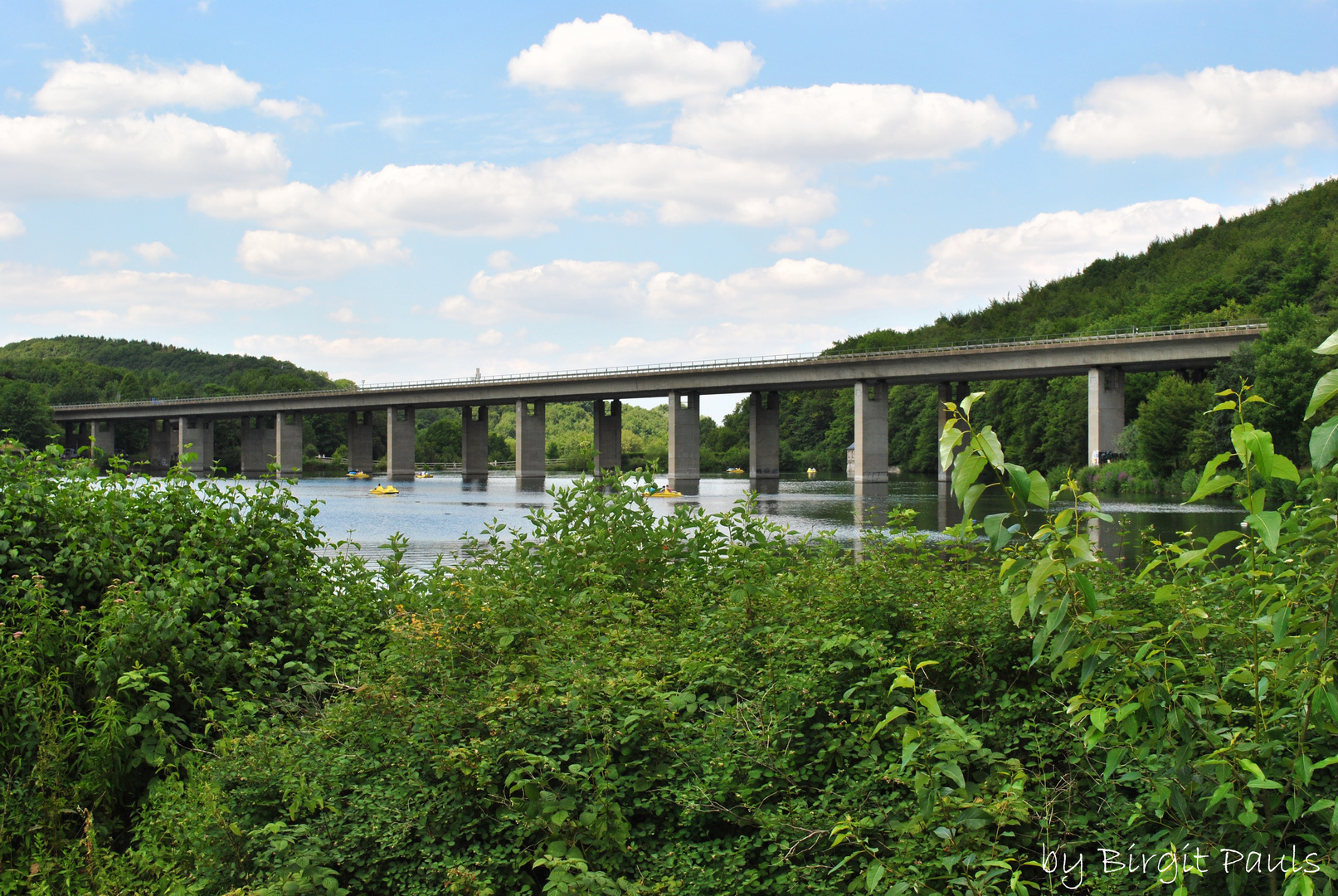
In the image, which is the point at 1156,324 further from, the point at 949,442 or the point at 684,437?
the point at 949,442

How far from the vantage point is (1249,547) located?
406cm

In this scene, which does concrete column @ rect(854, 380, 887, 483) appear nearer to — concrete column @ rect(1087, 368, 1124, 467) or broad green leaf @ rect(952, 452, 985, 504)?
concrete column @ rect(1087, 368, 1124, 467)

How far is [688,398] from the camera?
346 ft

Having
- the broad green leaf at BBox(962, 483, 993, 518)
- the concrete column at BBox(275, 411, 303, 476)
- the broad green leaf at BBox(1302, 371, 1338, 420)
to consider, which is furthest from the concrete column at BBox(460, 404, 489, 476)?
the broad green leaf at BBox(1302, 371, 1338, 420)

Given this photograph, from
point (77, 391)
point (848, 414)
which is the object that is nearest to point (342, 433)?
point (77, 391)

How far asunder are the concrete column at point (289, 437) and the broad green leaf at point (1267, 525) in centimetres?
14477

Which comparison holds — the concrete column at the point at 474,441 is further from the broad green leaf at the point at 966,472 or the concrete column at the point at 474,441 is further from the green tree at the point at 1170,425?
the broad green leaf at the point at 966,472

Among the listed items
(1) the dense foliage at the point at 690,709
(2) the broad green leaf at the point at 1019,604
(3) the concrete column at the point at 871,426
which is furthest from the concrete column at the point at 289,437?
(2) the broad green leaf at the point at 1019,604

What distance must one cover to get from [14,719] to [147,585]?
4.12 ft

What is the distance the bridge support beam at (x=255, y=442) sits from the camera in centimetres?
14875

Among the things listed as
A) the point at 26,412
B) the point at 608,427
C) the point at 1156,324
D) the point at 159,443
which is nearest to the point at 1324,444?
the point at 1156,324

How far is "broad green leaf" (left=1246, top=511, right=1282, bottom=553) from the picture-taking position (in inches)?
111

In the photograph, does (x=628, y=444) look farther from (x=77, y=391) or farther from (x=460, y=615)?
(x=460, y=615)

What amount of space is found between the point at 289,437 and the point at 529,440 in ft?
145
